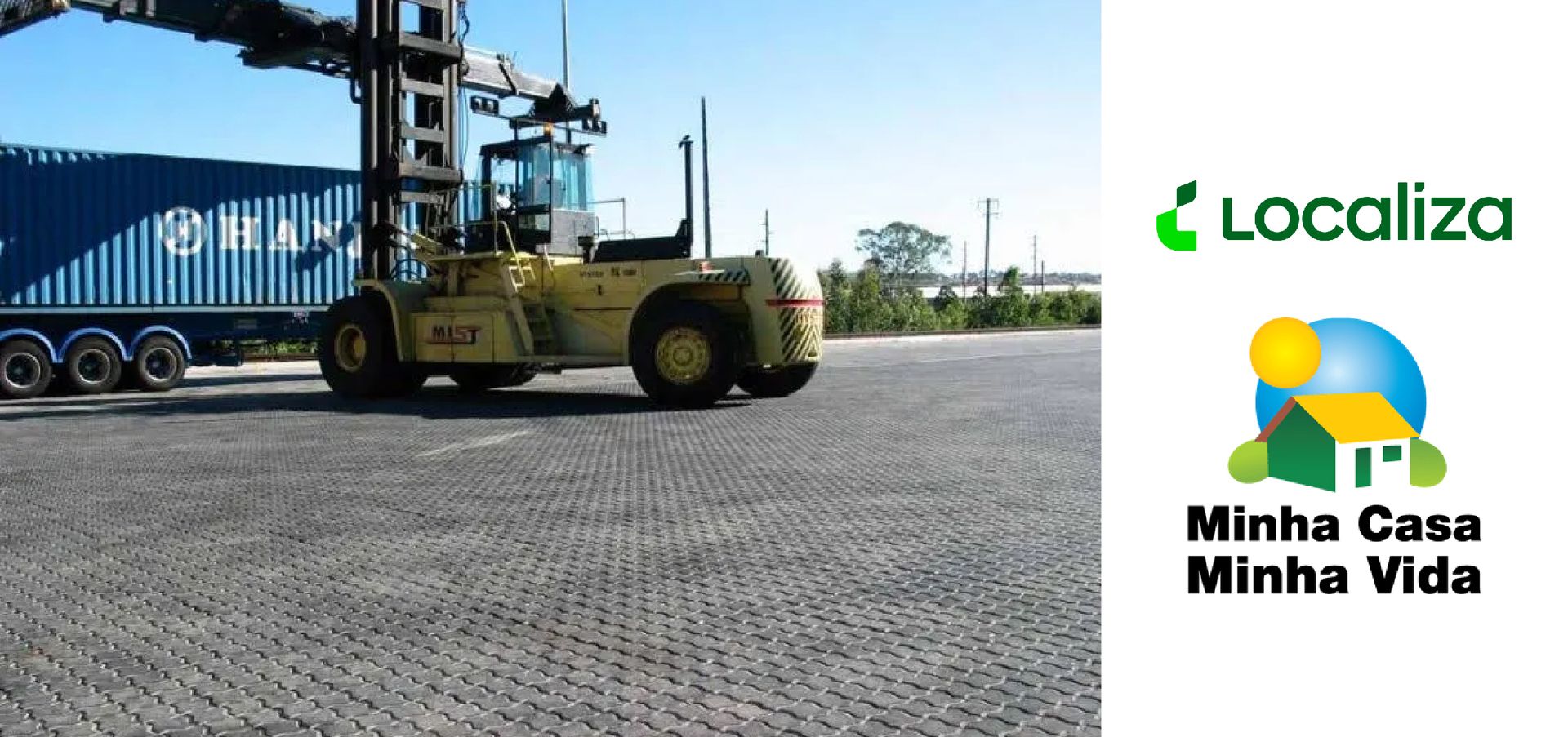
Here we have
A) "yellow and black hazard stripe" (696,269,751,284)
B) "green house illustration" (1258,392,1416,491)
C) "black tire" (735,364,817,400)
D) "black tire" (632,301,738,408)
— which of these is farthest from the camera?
"black tire" (735,364,817,400)

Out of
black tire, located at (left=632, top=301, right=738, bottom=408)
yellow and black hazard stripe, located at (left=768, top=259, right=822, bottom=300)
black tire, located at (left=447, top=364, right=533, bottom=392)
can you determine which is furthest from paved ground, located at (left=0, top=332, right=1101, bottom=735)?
black tire, located at (left=447, top=364, right=533, bottom=392)

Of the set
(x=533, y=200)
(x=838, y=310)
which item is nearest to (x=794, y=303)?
(x=533, y=200)

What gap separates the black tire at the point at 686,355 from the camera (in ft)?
41.8

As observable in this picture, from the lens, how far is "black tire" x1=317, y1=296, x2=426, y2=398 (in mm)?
14438

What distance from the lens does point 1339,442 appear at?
4.24 metres

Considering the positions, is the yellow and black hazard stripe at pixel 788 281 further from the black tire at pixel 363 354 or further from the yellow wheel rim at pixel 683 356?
the black tire at pixel 363 354

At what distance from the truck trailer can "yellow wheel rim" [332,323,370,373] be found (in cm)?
333

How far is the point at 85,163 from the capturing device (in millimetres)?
16156

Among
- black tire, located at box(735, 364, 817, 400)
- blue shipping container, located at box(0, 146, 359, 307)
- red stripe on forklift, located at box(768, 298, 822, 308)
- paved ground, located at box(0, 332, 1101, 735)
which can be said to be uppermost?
blue shipping container, located at box(0, 146, 359, 307)

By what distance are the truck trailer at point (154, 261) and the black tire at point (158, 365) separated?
0.01m

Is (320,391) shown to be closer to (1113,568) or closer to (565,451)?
(565,451)

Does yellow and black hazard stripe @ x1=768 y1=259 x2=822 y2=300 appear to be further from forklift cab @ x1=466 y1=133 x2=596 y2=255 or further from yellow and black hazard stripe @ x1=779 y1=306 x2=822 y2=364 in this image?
forklift cab @ x1=466 y1=133 x2=596 y2=255

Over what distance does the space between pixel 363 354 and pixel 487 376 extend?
1548 mm

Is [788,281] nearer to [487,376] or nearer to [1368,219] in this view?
[487,376]
